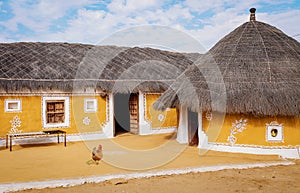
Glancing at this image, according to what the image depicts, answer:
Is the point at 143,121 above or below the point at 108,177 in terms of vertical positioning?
above

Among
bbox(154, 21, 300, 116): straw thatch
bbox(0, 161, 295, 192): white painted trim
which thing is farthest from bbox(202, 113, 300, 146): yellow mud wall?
bbox(0, 161, 295, 192): white painted trim

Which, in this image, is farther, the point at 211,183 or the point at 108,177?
the point at 108,177

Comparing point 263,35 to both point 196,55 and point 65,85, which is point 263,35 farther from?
point 196,55

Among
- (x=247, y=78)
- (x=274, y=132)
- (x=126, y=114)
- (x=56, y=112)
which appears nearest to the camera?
(x=274, y=132)

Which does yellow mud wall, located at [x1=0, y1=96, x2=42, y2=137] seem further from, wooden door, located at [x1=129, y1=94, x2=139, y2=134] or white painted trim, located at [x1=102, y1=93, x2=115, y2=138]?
wooden door, located at [x1=129, y1=94, x2=139, y2=134]

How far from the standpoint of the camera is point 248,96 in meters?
9.47

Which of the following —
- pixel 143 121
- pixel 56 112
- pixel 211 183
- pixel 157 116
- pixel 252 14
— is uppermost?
pixel 252 14

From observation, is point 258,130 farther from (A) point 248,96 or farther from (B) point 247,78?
(B) point 247,78

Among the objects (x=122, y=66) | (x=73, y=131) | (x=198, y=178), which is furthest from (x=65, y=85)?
(x=198, y=178)

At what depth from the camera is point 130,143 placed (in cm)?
1241

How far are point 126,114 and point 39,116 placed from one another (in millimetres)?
6416

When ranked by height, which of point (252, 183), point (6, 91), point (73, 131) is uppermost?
point (6, 91)

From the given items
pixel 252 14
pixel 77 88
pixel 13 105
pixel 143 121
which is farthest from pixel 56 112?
pixel 252 14

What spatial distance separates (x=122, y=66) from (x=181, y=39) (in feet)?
17.1
